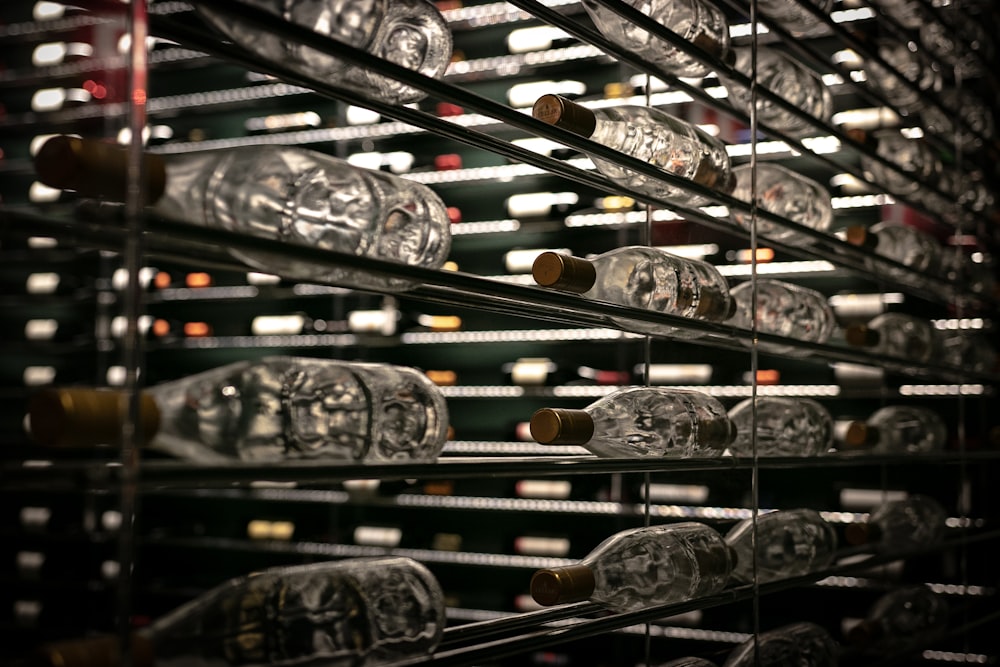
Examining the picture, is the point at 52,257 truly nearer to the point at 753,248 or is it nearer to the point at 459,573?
the point at 753,248

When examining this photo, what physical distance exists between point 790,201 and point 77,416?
1357mm

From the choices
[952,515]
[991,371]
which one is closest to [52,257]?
[952,515]

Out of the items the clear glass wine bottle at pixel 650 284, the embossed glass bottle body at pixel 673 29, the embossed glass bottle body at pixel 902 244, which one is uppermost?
the embossed glass bottle body at pixel 673 29

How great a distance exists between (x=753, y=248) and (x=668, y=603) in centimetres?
51

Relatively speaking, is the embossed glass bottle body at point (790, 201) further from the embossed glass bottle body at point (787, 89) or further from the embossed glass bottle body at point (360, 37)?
the embossed glass bottle body at point (360, 37)

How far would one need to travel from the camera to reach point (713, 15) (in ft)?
4.79

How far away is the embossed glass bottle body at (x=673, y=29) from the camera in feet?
4.45

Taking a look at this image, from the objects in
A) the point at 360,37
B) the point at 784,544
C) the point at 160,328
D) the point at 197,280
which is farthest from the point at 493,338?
the point at 360,37

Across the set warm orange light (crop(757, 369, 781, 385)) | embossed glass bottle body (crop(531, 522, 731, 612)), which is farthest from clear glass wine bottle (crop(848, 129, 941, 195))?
warm orange light (crop(757, 369, 781, 385))

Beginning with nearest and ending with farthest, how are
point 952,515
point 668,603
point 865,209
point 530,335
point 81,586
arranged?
point 81,586 < point 668,603 < point 952,515 < point 865,209 < point 530,335

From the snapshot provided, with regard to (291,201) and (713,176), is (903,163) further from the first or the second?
(291,201)

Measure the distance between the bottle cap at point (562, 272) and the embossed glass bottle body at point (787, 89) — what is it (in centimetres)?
59

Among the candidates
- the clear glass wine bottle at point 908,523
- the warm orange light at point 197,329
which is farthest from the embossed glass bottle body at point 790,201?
the warm orange light at point 197,329

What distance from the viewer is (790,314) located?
5.76 feet
